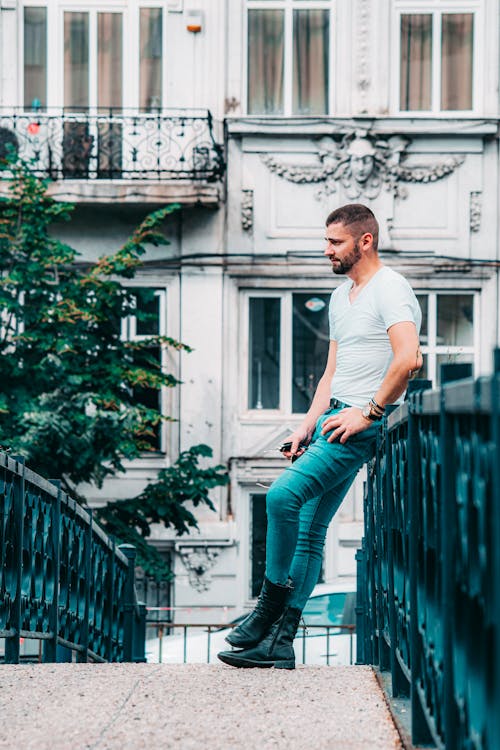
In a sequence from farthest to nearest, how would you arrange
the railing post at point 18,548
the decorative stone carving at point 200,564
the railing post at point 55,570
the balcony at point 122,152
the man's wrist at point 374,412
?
1. the decorative stone carving at point 200,564
2. the balcony at point 122,152
3. the railing post at point 55,570
4. the railing post at point 18,548
5. the man's wrist at point 374,412

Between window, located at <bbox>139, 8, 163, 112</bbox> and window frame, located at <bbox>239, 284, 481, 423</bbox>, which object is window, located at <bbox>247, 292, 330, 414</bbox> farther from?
window, located at <bbox>139, 8, 163, 112</bbox>

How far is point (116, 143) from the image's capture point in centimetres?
1755

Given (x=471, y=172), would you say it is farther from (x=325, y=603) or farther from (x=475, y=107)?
(x=325, y=603)

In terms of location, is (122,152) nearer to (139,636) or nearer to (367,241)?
(139,636)

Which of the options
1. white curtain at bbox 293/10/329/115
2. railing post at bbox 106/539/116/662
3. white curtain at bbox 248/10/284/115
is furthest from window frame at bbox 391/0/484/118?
railing post at bbox 106/539/116/662

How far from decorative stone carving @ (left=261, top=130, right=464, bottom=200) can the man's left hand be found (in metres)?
12.0

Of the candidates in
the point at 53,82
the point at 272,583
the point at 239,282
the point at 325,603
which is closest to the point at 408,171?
the point at 239,282

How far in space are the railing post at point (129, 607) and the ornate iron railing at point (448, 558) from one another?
5565 mm

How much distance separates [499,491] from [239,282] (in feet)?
50.4

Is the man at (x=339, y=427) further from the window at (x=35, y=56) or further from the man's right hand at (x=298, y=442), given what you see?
the window at (x=35, y=56)

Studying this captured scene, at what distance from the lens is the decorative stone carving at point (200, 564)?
56.1ft

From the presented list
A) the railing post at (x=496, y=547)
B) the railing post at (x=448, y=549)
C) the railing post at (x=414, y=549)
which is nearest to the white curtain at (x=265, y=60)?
the railing post at (x=414, y=549)

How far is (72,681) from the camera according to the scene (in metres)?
5.18

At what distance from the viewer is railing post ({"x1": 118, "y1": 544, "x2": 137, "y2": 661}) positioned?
10.1 meters
